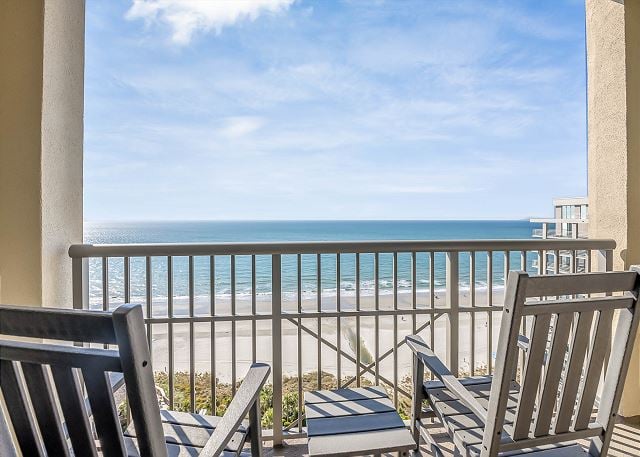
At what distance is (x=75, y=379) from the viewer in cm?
82

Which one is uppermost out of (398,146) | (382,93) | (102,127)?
(382,93)

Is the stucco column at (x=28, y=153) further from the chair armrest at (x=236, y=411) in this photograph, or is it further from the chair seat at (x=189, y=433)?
the chair armrest at (x=236, y=411)

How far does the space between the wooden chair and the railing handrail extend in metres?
1.19

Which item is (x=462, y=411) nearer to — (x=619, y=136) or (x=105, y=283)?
(x=105, y=283)

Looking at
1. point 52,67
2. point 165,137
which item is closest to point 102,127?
point 165,137

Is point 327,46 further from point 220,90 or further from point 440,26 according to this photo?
point 220,90

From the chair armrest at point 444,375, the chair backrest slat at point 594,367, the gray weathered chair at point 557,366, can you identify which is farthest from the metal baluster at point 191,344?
A: the chair backrest slat at point 594,367

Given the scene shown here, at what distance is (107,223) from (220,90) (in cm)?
1533

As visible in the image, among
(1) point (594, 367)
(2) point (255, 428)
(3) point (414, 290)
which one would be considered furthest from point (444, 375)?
(3) point (414, 290)

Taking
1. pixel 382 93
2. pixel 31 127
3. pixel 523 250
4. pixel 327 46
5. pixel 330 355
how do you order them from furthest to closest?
pixel 382 93
pixel 327 46
pixel 330 355
pixel 523 250
pixel 31 127

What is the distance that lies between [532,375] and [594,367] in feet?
0.85

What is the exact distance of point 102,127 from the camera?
23.3 meters

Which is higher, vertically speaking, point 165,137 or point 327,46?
point 327,46

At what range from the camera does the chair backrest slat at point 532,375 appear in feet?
3.91
